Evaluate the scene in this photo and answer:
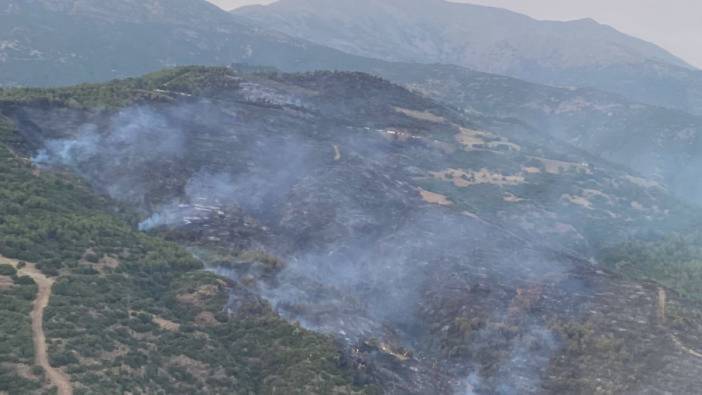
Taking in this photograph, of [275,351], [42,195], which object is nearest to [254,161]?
[42,195]

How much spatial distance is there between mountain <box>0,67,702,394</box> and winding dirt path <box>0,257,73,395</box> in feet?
2.97

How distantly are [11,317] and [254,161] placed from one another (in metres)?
51.9

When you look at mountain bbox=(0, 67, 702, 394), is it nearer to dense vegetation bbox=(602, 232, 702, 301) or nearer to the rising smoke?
the rising smoke

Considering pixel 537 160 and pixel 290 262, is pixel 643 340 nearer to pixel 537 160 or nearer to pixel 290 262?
pixel 290 262

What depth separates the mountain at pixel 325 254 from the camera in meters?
55.0

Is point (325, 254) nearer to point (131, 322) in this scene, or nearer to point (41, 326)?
point (131, 322)

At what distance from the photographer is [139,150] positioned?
90125 mm

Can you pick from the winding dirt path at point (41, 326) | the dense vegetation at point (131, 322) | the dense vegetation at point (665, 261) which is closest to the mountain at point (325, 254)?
the dense vegetation at point (131, 322)

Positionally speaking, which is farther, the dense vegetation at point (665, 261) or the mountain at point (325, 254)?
the dense vegetation at point (665, 261)

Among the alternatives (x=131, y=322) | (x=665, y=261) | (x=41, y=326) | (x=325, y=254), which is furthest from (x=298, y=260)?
(x=665, y=261)

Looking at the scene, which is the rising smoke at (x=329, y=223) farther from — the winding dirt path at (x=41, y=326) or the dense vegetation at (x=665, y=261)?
the dense vegetation at (x=665, y=261)

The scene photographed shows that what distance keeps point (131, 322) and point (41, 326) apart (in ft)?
21.4

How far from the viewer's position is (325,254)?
80.7 meters

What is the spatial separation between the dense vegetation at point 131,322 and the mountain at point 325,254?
0.72 ft
